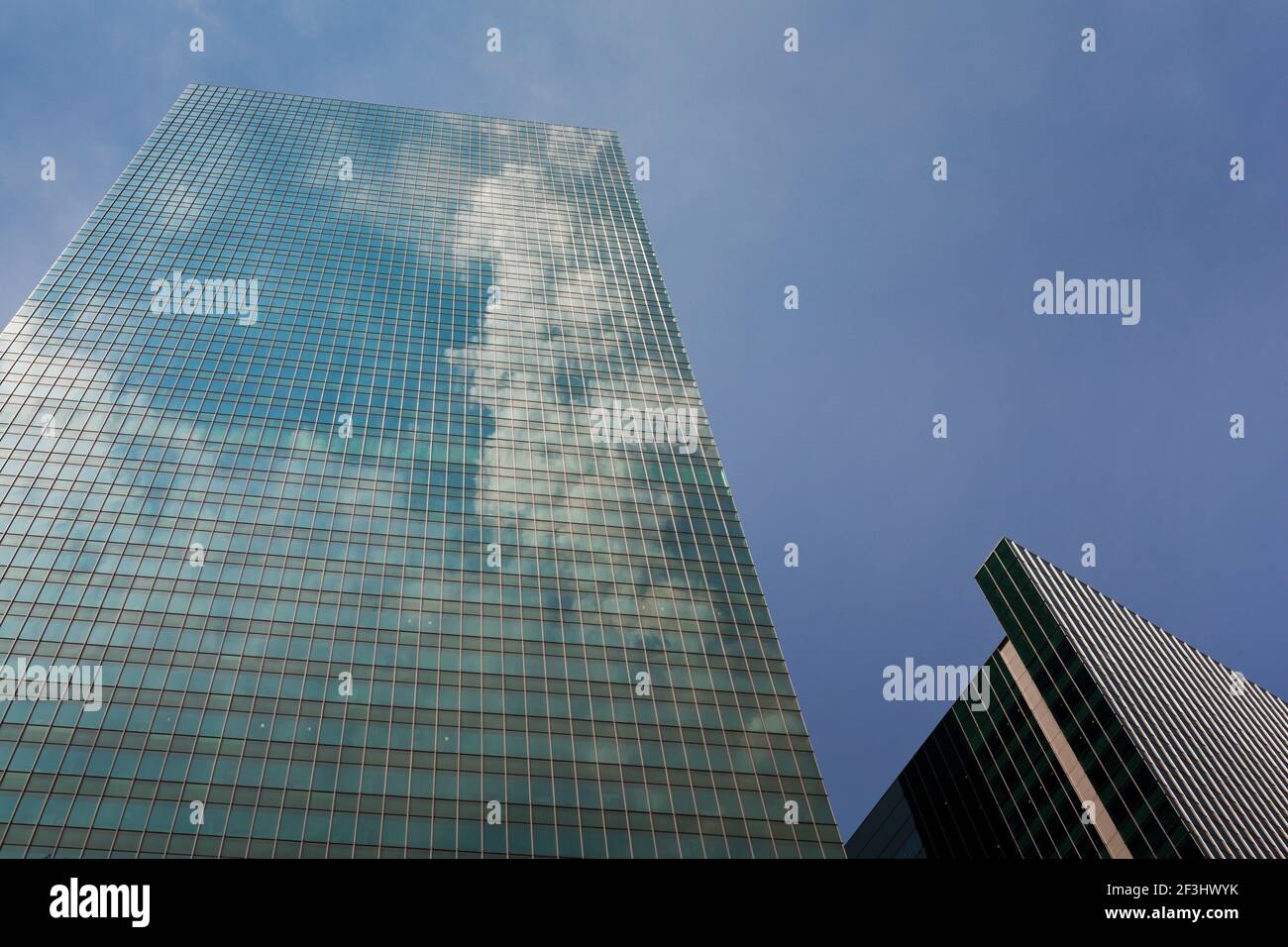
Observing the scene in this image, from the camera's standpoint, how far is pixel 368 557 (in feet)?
219

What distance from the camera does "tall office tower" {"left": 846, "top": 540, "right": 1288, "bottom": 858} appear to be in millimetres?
83000

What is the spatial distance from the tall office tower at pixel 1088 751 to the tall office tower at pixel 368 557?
40.9 metres

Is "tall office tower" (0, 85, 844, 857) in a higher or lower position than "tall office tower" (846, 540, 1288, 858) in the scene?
higher

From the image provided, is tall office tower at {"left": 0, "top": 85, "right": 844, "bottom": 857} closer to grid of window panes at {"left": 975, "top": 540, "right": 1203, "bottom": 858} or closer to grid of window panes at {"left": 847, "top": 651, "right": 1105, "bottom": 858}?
grid of window panes at {"left": 975, "top": 540, "right": 1203, "bottom": 858}

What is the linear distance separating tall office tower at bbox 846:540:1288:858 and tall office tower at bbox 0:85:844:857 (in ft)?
134

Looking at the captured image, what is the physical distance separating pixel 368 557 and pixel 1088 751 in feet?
221

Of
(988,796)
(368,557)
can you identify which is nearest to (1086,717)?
(988,796)

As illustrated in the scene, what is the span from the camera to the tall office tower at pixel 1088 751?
83.0 metres
